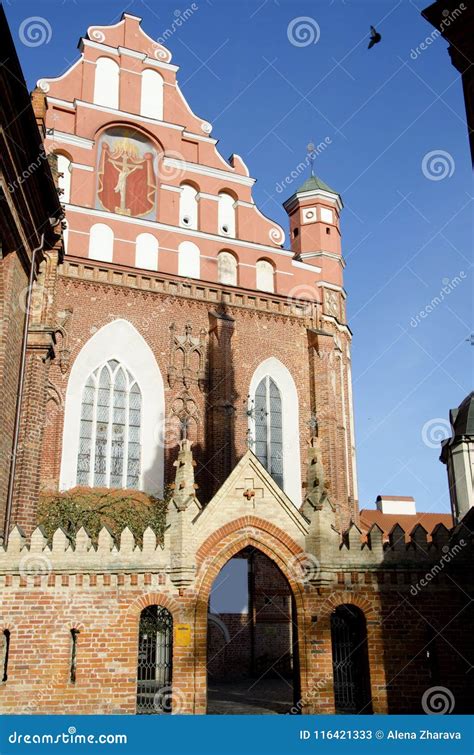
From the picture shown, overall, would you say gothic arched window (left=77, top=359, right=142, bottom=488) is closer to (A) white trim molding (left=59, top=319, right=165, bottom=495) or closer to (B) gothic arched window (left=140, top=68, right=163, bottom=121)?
(A) white trim molding (left=59, top=319, right=165, bottom=495)

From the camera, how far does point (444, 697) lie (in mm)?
12586

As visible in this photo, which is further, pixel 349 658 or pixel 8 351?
pixel 8 351

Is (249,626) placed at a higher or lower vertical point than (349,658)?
higher

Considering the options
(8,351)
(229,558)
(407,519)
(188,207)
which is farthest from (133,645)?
(407,519)

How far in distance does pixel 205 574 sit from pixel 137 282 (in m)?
12.7

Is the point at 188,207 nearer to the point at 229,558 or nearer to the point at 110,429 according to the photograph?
the point at 110,429

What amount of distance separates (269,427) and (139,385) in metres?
4.52

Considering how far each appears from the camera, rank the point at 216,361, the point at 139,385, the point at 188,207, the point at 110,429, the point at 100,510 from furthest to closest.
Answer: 1. the point at 188,207
2. the point at 216,361
3. the point at 139,385
4. the point at 110,429
5. the point at 100,510

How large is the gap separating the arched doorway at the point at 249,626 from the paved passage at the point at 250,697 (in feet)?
1.59

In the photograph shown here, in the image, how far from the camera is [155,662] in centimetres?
1305

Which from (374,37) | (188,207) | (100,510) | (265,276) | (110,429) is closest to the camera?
(374,37)

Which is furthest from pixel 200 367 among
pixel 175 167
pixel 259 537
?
pixel 259 537

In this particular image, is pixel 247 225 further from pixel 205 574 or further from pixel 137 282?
pixel 205 574

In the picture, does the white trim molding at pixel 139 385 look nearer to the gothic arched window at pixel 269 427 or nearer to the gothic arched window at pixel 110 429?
the gothic arched window at pixel 110 429
